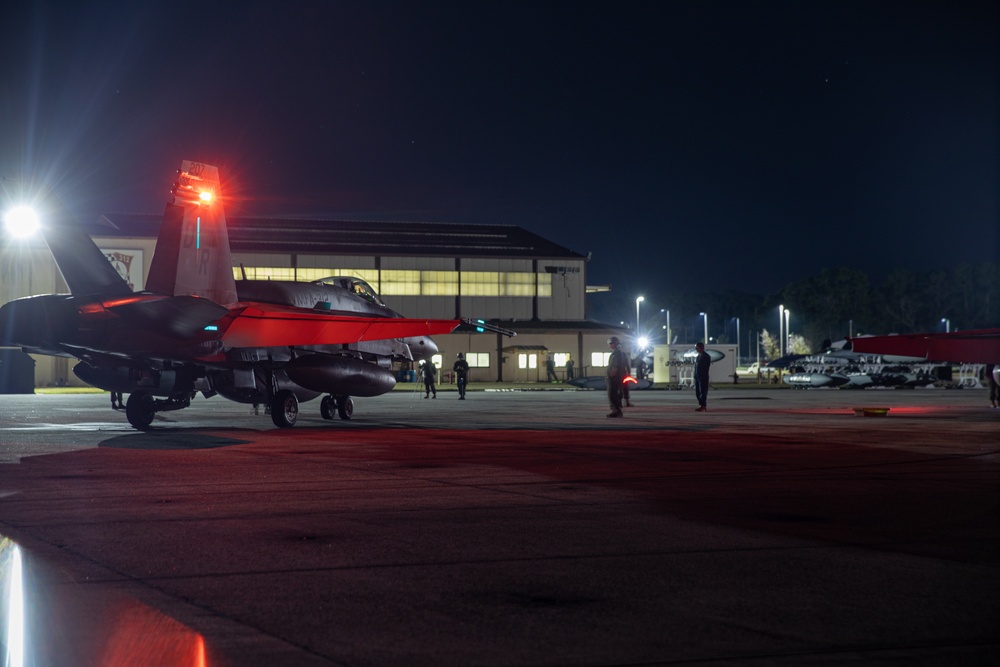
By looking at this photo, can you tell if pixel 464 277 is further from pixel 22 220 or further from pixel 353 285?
pixel 22 220

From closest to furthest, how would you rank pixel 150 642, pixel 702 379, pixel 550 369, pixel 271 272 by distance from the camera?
pixel 150 642 → pixel 702 379 → pixel 271 272 → pixel 550 369

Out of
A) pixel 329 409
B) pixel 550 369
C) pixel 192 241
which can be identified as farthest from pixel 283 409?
pixel 550 369

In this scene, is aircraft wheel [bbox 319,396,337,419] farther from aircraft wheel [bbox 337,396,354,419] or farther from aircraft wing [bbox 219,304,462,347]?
aircraft wing [bbox 219,304,462,347]

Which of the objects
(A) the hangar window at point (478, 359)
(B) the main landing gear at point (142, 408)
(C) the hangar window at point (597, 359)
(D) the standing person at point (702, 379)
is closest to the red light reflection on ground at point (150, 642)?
(B) the main landing gear at point (142, 408)

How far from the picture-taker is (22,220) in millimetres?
14625

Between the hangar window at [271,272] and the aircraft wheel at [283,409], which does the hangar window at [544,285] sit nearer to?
the hangar window at [271,272]

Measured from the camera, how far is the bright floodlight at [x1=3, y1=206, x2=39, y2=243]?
14578 mm

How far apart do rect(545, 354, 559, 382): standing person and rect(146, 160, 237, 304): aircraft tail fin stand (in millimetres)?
50132

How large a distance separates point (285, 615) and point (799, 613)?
263cm

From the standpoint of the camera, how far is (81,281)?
15.6 meters

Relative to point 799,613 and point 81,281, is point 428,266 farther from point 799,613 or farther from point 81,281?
point 799,613

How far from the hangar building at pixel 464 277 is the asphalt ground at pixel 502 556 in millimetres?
51943

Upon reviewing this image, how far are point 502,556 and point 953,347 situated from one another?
14653mm

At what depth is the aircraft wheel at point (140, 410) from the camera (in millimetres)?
18172
